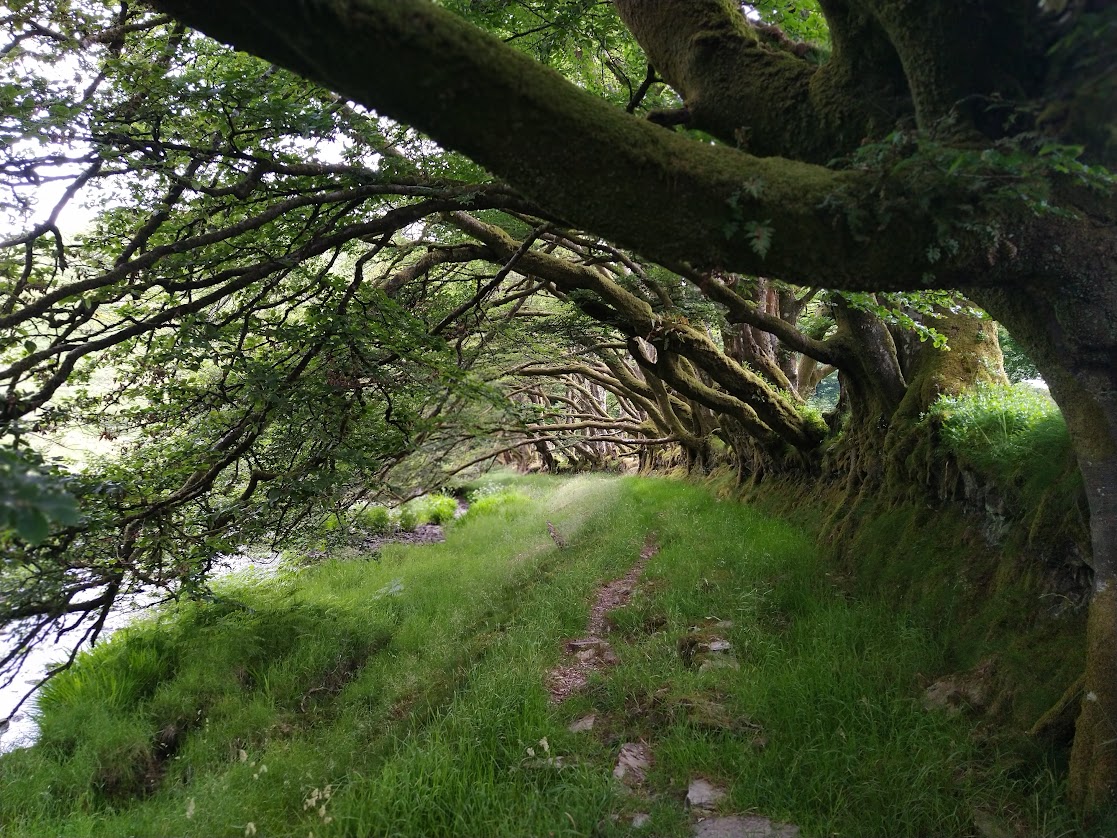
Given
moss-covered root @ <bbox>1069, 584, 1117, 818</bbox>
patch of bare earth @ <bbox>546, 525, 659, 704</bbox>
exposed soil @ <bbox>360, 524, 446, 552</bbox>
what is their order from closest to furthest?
moss-covered root @ <bbox>1069, 584, 1117, 818</bbox> < patch of bare earth @ <bbox>546, 525, 659, 704</bbox> < exposed soil @ <bbox>360, 524, 446, 552</bbox>

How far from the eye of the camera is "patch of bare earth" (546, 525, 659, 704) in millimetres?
4801

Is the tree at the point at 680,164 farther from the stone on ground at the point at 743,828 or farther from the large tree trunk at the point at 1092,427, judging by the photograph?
the stone on ground at the point at 743,828

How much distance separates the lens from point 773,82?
9.87 ft

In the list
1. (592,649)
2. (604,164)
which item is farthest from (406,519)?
(604,164)

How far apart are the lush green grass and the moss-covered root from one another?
0.51ft

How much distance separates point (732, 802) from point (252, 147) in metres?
5.13

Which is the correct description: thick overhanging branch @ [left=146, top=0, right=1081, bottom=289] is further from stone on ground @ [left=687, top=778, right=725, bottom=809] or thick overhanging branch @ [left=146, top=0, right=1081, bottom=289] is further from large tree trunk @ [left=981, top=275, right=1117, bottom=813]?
stone on ground @ [left=687, top=778, right=725, bottom=809]

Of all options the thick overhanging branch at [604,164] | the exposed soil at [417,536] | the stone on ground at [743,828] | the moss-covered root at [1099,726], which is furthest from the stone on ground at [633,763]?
the exposed soil at [417,536]

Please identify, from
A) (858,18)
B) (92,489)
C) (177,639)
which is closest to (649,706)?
(92,489)

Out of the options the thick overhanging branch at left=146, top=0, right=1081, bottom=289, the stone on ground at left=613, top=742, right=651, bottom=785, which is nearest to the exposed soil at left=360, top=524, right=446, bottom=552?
the stone on ground at left=613, top=742, right=651, bottom=785

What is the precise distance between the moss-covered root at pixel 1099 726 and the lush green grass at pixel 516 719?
16 cm

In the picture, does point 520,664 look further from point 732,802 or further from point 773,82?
point 773,82

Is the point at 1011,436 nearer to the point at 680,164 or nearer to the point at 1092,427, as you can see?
the point at 1092,427

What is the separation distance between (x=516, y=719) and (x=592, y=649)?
141 centimetres
